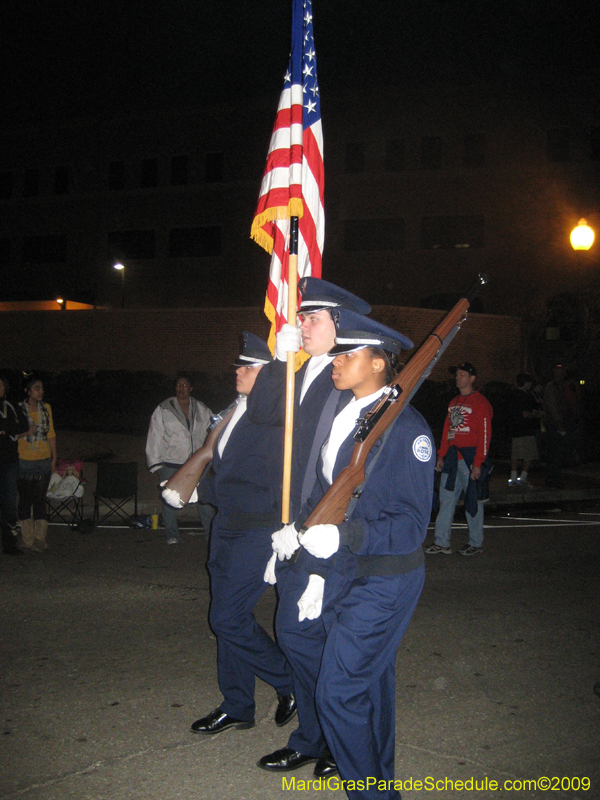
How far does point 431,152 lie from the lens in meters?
32.1

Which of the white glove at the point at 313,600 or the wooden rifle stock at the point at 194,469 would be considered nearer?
the white glove at the point at 313,600

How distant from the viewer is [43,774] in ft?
11.1

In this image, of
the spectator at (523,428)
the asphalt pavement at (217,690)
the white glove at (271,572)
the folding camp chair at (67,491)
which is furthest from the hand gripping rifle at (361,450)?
the spectator at (523,428)

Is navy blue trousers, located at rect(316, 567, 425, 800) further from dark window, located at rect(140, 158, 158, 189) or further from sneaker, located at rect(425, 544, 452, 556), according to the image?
dark window, located at rect(140, 158, 158, 189)

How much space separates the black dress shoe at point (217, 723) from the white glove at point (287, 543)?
125 centimetres

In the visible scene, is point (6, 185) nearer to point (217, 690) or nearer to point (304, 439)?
point (217, 690)

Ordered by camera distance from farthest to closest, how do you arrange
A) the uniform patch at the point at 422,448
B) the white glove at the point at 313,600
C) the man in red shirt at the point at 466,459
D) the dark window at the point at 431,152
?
the dark window at the point at 431,152 → the man in red shirt at the point at 466,459 → the white glove at the point at 313,600 → the uniform patch at the point at 422,448

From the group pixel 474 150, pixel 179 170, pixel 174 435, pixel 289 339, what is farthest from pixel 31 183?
pixel 289 339

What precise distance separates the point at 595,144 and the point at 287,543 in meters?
31.9

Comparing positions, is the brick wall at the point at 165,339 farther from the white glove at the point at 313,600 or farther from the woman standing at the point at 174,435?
the white glove at the point at 313,600

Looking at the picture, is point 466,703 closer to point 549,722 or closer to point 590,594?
point 549,722

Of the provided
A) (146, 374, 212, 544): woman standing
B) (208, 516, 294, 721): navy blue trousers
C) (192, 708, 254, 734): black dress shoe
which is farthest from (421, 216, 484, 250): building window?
(192, 708, 254, 734): black dress shoe

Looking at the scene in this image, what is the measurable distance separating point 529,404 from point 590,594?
5.76 meters

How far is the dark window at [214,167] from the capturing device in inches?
1396
